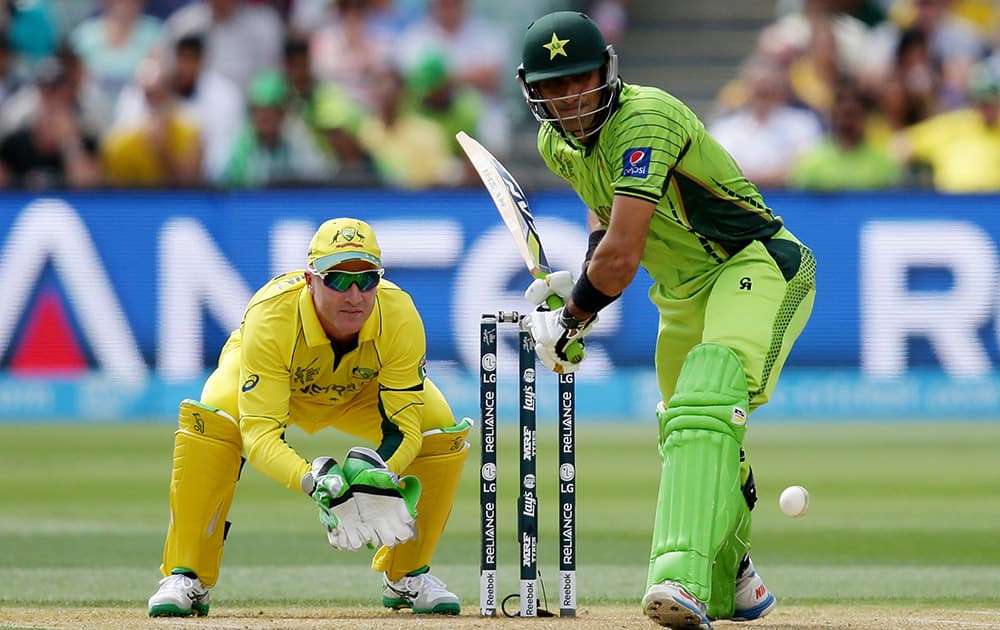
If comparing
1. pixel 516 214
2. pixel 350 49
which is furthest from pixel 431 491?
pixel 350 49

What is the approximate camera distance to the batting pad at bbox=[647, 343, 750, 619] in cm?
470

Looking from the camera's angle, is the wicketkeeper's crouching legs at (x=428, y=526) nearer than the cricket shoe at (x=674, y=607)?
No

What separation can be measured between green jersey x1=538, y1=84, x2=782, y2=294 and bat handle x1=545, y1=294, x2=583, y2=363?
0.33 m

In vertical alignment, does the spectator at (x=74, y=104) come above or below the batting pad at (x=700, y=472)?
above

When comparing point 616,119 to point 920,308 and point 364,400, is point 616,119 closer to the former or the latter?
point 364,400

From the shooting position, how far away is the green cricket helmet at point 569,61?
5.01 m

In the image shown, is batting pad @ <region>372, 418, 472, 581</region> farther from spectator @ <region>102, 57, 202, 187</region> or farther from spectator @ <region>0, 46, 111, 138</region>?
spectator @ <region>0, 46, 111, 138</region>

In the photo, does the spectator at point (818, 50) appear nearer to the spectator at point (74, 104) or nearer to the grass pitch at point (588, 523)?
the grass pitch at point (588, 523)

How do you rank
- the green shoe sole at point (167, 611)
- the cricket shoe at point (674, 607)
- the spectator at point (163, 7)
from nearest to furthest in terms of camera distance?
the cricket shoe at point (674, 607) < the green shoe sole at point (167, 611) < the spectator at point (163, 7)

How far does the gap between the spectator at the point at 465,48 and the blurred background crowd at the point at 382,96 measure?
0.02 metres

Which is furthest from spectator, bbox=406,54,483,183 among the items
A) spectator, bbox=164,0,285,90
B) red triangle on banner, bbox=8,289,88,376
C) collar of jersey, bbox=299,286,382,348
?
collar of jersey, bbox=299,286,382,348

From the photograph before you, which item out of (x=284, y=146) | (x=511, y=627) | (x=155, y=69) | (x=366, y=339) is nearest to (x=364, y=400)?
(x=366, y=339)

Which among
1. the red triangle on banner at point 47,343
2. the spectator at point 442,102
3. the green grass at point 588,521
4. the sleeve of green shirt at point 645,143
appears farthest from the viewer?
the spectator at point 442,102

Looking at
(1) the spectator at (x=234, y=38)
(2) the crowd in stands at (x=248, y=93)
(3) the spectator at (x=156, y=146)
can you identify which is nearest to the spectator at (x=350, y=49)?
(2) the crowd in stands at (x=248, y=93)
